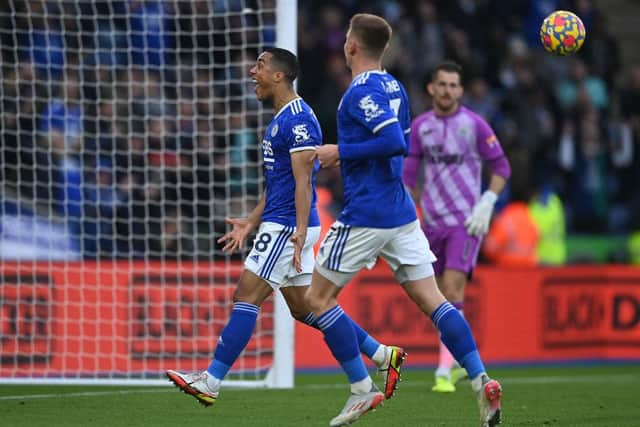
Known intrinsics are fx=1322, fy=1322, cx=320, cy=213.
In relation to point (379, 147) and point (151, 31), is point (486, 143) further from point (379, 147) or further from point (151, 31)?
point (151, 31)

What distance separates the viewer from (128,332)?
1211cm

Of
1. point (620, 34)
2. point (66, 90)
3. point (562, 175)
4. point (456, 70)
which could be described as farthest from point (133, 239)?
point (620, 34)

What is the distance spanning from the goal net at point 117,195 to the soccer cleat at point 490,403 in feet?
15.0

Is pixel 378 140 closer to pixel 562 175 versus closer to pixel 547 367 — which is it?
pixel 547 367

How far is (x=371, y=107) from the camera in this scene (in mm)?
7238

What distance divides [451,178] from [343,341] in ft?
10.5

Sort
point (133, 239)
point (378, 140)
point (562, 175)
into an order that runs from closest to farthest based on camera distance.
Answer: point (378, 140)
point (133, 239)
point (562, 175)

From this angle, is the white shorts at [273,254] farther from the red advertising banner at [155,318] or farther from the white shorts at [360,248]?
the red advertising banner at [155,318]

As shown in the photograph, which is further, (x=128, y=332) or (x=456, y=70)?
(x=128, y=332)

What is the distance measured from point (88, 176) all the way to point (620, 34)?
40.3 ft

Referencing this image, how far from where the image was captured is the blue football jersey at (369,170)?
7301 millimetres

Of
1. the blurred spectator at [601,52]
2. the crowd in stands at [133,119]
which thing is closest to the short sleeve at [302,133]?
the crowd in stands at [133,119]

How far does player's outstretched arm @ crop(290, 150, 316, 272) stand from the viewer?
7.80 m

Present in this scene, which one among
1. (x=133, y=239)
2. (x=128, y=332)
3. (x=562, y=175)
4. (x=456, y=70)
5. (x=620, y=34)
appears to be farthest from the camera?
(x=620, y=34)
